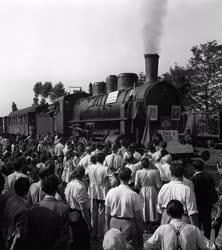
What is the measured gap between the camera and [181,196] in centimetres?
536

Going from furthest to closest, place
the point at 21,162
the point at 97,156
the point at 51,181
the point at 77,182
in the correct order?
the point at 97,156
the point at 21,162
the point at 77,182
the point at 51,181

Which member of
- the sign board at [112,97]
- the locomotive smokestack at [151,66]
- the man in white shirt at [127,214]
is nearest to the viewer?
the man in white shirt at [127,214]

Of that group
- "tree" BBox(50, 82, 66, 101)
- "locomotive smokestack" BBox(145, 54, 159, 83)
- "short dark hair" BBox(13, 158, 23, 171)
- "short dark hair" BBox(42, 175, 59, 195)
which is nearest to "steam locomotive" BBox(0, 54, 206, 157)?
"locomotive smokestack" BBox(145, 54, 159, 83)

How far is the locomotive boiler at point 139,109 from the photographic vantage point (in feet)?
49.7

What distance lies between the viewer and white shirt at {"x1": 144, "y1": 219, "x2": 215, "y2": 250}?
3799 millimetres

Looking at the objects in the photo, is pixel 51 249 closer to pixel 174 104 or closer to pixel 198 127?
pixel 174 104

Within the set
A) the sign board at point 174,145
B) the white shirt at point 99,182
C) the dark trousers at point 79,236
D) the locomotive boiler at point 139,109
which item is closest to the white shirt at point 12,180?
the dark trousers at point 79,236

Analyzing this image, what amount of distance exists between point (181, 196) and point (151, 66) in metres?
11.3

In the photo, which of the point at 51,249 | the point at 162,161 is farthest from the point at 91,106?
the point at 51,249

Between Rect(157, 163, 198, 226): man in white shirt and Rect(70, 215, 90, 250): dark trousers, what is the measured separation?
1.18 metres

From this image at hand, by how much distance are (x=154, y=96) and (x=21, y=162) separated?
9433mm

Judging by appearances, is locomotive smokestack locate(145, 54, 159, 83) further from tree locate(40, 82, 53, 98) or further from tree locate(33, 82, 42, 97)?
tree locate(33, 82, 42, 97)

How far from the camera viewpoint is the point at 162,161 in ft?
28.7

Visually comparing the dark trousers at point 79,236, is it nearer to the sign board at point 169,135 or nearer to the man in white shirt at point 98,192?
the man in white shirt at point 98,192
